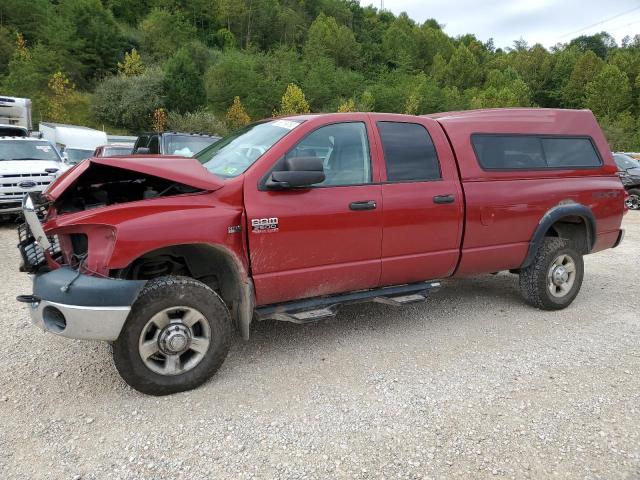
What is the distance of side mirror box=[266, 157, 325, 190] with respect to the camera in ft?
11.2

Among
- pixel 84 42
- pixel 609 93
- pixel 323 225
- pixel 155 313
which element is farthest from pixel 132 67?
pixel 609 93

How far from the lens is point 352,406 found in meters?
3.21

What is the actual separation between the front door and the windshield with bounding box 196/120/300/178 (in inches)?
9.0

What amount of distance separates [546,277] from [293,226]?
2914 mm

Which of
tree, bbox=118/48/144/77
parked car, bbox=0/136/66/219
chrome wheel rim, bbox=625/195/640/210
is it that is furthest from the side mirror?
tree, bbox=118/48/144/77

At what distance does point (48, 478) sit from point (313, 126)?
2.80 metres

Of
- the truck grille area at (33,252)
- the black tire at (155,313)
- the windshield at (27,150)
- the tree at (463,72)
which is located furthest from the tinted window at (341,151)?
the tree at (463,72)

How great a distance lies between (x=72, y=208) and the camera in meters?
3.55

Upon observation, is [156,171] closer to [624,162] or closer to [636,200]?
[636,200]

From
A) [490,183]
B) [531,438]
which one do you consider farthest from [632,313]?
[531,438]

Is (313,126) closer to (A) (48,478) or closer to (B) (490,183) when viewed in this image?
(B) (490,183)

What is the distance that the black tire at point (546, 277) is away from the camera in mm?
4980

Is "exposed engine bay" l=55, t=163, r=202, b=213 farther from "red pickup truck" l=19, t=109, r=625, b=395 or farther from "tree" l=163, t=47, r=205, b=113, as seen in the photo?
"tree" l=163, t=47, r=205, b=113

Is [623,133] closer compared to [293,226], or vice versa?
[293,226]
